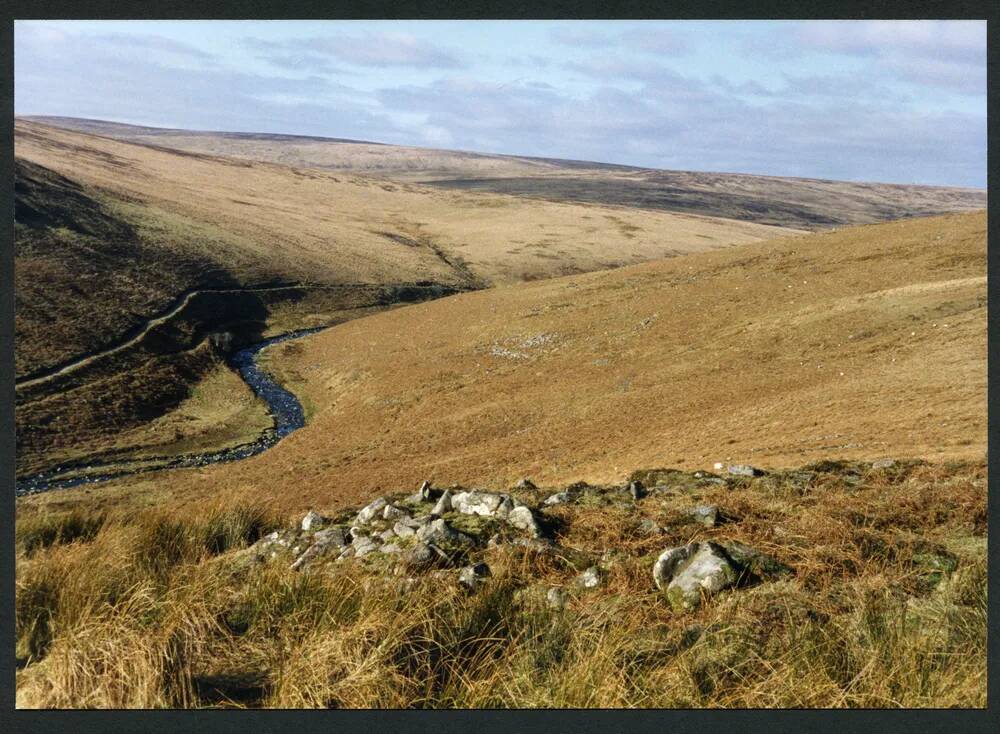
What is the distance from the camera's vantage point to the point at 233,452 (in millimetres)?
33281

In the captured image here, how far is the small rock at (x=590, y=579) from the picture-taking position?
22.5 feet

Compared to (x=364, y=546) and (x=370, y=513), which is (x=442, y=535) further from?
(x=370, y=513)

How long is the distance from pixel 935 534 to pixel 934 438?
33.3 ft

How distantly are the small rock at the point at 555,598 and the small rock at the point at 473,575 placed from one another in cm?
63

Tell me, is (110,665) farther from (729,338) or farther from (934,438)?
(729,338)

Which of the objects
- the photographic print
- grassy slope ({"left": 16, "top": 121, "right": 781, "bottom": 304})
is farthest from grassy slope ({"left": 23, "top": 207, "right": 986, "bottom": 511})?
grassy slope ({"left": 16, "top": 121, "right": 781, "bottom": 304})

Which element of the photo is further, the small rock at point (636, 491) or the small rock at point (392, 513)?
the small rock at point (636, 491)

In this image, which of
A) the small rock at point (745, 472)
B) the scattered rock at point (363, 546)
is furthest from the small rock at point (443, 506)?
the small rock at point (745, 472)

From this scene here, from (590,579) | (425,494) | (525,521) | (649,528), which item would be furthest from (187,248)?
(590,579)

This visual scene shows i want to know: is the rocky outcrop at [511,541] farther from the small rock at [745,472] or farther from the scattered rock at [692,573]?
the small rock at [745,472]

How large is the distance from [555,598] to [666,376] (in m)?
28.4

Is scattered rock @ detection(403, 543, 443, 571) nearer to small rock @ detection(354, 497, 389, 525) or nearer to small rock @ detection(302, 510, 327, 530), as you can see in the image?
small rock @ detection(354, 497, 389, 525)

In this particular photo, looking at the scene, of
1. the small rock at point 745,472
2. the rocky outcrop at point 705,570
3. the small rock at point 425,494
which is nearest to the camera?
the rocky outcrop at point 705,570
